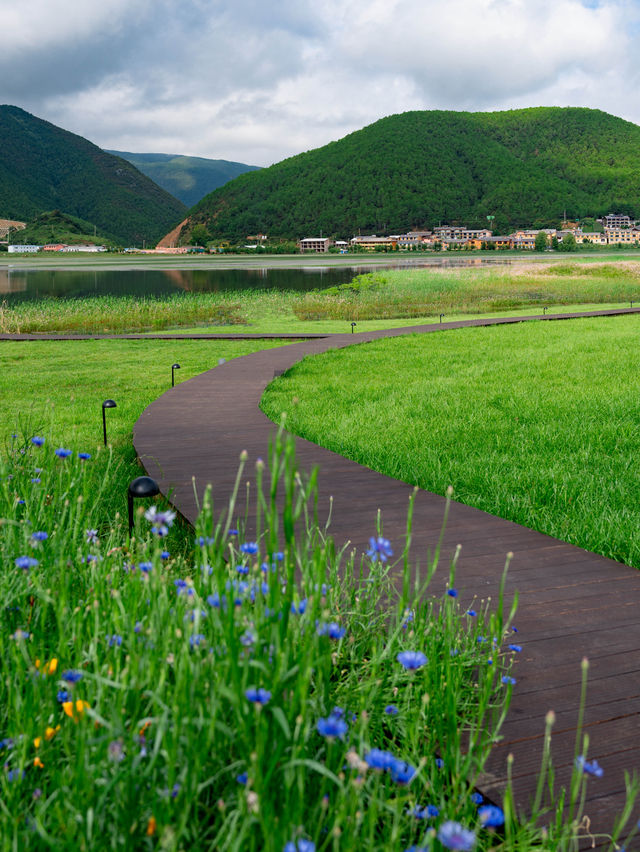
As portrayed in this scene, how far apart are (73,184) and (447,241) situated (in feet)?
329

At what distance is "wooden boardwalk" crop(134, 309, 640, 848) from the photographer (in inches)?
66.8

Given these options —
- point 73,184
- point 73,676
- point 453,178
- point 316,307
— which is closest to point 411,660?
point 73,676

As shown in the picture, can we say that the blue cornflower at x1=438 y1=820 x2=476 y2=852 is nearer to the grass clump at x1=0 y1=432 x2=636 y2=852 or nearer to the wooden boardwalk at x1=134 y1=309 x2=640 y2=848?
the grass clump at x1=0 y1=432 x2=636 y2=852

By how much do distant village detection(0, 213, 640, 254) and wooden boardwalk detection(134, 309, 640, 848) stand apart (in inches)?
3821

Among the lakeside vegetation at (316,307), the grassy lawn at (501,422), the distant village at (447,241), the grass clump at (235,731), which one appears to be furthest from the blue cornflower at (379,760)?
the distant village at (447,241)

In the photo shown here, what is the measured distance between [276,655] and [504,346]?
10.5 m

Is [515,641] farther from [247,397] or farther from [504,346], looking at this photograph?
[504,346]

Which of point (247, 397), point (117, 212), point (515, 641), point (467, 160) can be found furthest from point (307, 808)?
point (117, 212)

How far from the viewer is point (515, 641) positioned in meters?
2.23

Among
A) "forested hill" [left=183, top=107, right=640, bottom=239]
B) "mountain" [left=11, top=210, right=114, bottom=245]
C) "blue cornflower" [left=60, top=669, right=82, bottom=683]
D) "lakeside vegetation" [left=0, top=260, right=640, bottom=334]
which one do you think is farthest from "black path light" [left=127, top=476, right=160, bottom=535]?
"mountain" [left=11, top=210, right=114, bottom=245]

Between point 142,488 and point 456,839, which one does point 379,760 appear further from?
point 142,488

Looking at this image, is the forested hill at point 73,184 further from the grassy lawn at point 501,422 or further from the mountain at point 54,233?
the grassy lawn at point 501,422

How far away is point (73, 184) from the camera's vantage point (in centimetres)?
15862

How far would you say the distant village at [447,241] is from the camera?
10023 centimetres
